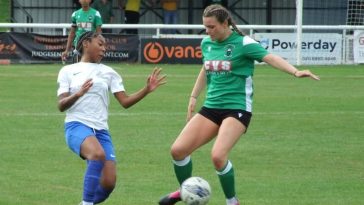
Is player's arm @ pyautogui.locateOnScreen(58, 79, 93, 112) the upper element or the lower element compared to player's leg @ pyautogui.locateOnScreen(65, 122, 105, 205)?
upper

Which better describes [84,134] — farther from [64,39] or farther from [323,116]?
[64,39]

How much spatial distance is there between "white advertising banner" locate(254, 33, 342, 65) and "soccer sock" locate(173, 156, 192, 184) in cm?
2326

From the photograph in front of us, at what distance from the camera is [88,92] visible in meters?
9.41

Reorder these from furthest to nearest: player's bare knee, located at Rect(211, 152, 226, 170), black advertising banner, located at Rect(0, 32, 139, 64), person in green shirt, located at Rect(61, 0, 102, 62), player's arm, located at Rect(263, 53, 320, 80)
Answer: black advertising banner, located at Rect(0, 32, 139, 64) < person in green shirt, located at Rect(61, 0, 102, 62) < player's bare knee, located at Rect(211, 152, 226, 170) < player's arm, located at Rect(263, 53, 320, 80)

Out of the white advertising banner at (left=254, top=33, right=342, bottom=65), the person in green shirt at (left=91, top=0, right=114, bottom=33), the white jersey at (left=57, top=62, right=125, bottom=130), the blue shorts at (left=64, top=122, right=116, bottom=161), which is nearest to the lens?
the blue shorts at (left=64, top=122, right=116, bottom=161)

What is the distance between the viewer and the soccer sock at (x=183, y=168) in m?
10.2

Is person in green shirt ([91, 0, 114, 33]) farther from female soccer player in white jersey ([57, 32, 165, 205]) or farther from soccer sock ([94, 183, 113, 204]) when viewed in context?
soccer sock ([94, 183, 113, 204])

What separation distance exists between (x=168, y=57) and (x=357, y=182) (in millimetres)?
21406

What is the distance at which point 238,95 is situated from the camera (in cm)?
1013

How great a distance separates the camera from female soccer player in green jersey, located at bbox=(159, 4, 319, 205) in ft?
32.8

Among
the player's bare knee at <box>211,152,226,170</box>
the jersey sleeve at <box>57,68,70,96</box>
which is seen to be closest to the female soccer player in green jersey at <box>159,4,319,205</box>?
the player's bare knee at <box>211,152,226,170</box>

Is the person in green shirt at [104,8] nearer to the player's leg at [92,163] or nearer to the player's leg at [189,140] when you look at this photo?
the player's leg at [189,140]

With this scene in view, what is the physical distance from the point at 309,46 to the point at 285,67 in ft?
80.3

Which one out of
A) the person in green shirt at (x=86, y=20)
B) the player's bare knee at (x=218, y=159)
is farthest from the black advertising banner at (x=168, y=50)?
the player's bare knee at (x=218, y=159)
